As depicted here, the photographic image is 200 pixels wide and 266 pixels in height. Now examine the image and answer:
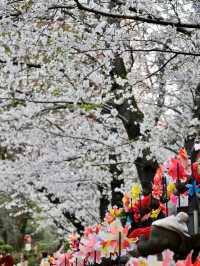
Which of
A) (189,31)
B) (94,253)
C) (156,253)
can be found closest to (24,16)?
(189,31)

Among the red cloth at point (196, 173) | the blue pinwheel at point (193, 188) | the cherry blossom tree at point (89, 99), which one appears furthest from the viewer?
the cherry blossom tree at point (89, 99)

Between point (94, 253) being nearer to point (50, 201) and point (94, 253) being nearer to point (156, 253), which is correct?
point (156, 253)

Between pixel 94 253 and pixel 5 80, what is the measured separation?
5057mm

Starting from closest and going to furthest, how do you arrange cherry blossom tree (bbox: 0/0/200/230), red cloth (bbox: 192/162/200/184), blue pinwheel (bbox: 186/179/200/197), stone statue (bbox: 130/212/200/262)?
stone statue (bbox: 130/212/200/262), blue pinwheel (bbox: 186/179/200/197), red cloth (bbox: 192/162/200/184), cherry blossom tree (bbox: 0/0/200/230)

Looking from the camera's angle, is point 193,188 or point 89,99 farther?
point 89,99

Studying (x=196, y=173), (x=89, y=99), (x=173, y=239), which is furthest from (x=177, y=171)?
(x=89, y=99)

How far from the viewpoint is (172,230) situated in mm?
2270

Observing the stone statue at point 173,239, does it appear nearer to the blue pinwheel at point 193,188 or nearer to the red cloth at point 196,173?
the blue pinwheel at point 193,188

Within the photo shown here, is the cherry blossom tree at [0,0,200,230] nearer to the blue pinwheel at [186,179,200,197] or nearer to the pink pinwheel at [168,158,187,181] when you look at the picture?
the pink pinwheel at [168,158,187,181]

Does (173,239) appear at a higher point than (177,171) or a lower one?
lower

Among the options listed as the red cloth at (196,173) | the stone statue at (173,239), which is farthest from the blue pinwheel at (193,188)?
the stone statue at (173,239)

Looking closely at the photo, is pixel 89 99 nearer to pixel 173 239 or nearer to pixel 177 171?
pixel 177 171

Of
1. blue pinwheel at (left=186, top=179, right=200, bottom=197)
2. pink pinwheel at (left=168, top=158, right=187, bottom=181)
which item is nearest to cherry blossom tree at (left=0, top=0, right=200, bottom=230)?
pink pinwheel at (left=168, top=158, right=187, bottom=181)

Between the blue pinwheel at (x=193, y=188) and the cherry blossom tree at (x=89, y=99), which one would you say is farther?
the cherry blossom tree at (x=89, y=99)
